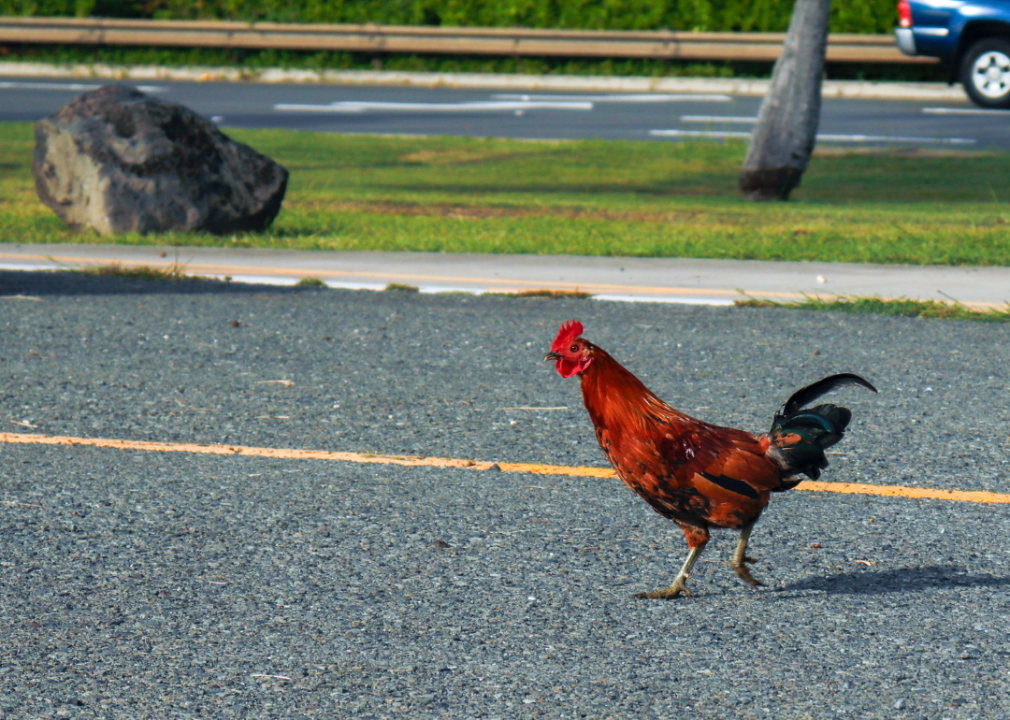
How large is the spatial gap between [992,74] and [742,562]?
1793 centimetres

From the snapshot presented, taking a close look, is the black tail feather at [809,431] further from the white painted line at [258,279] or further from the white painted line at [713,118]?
the white painted line at [713,118]

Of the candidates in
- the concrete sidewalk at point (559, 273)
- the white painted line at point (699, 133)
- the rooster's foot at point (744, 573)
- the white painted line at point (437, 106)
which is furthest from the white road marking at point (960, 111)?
the rooster's foot at point (744, 573)

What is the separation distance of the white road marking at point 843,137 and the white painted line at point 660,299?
9.49 metres

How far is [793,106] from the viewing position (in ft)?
44.9

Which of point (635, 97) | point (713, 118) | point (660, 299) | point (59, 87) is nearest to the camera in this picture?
point (660, 299)

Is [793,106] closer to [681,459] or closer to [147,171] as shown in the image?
[147,171]

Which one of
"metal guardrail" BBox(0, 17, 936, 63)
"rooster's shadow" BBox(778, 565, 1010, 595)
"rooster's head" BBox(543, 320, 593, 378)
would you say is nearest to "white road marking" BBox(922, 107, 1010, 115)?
"metal guardrail" BBox(0, 17, 936, 63)

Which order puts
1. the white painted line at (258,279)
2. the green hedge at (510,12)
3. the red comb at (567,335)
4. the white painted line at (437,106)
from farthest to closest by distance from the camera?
the green hedge at (510,12) → the white painted line at (437,106) → the white painted line at (258,279) → the red comb at (567,335)

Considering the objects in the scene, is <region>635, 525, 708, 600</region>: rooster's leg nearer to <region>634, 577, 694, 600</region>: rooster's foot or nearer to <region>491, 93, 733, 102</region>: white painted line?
<region>634, 577, 694, 600</region>: rooster's foot

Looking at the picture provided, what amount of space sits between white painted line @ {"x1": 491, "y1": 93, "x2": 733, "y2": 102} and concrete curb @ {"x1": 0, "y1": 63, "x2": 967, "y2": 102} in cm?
68

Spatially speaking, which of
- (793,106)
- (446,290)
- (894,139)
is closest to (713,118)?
(894,139)

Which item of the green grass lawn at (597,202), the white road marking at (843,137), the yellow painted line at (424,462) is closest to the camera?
the yellow painted line at (424,462)

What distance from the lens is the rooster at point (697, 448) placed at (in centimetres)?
388

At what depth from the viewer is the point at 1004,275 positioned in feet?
31.6
